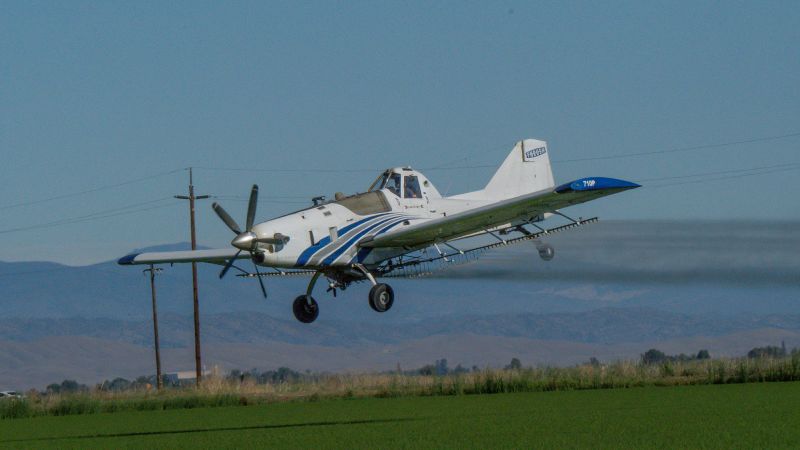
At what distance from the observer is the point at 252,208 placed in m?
46.9

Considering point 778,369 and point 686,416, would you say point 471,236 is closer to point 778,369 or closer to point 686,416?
point 686,416

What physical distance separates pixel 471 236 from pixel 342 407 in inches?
476

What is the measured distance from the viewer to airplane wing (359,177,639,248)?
45.4 metres

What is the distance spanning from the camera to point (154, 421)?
5734 centimetres

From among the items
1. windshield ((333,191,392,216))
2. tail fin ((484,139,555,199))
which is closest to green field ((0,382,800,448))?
windshield ((333,191,392,216))

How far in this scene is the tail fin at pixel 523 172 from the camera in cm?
5550

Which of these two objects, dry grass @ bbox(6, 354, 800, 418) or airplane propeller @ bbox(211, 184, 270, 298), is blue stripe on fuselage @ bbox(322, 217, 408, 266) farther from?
dry grass @ bbox(6, 354, 800, 418)

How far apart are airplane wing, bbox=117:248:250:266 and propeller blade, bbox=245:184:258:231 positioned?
Answer: 277cm

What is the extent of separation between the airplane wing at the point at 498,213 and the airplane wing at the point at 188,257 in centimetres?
560

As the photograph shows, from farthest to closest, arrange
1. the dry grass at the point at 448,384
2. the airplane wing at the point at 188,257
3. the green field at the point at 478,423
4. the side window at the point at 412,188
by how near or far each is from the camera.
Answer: the dry grass at the point at 448,384, the airplane wing at the point at 188,257, the side window at the point at 412,188, the green field at the point at 478,423

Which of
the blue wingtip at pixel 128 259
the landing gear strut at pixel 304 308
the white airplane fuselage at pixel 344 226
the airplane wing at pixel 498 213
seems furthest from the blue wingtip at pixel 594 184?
the blue wingtip at pixel 128 259

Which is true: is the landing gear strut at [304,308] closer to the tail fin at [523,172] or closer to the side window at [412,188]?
the side window at [412,188]

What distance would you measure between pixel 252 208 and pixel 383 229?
4438 mm

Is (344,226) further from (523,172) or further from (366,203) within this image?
(523,172)
